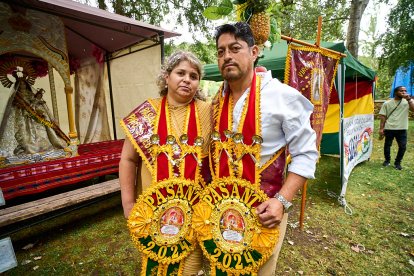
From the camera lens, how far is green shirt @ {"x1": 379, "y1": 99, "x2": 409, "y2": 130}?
5.82m

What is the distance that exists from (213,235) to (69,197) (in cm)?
288

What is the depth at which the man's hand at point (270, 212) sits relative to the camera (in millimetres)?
1286

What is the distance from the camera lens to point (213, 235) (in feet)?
4.63

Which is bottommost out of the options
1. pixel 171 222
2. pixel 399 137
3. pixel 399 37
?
pixel 399 137

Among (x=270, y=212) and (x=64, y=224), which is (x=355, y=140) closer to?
(x=270, y=212)

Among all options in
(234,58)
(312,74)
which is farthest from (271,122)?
(312,74)

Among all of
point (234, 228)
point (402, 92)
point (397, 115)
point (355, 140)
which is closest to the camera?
point (234, 228)

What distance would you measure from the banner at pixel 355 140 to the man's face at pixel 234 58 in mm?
3641

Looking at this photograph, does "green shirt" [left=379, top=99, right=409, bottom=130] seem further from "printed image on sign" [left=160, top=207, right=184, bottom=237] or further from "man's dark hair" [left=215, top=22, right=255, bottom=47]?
"printed image on sign" [left=160, top=207, right=184, bottom=237]

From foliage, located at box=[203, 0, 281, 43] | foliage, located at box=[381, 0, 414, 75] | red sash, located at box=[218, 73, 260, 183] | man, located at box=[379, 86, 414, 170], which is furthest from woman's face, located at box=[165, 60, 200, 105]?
foliage, located at box=[381, 0, 414, 75]

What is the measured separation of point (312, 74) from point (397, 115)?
4.42 metres

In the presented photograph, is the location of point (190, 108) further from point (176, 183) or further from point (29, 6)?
point (29, 6)

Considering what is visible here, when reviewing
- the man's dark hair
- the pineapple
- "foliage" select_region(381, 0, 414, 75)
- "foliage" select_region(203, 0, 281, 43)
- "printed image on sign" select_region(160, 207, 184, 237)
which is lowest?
"printed image on sign" select_region(160, 207, 184, 237)

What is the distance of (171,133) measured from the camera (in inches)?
62.9
